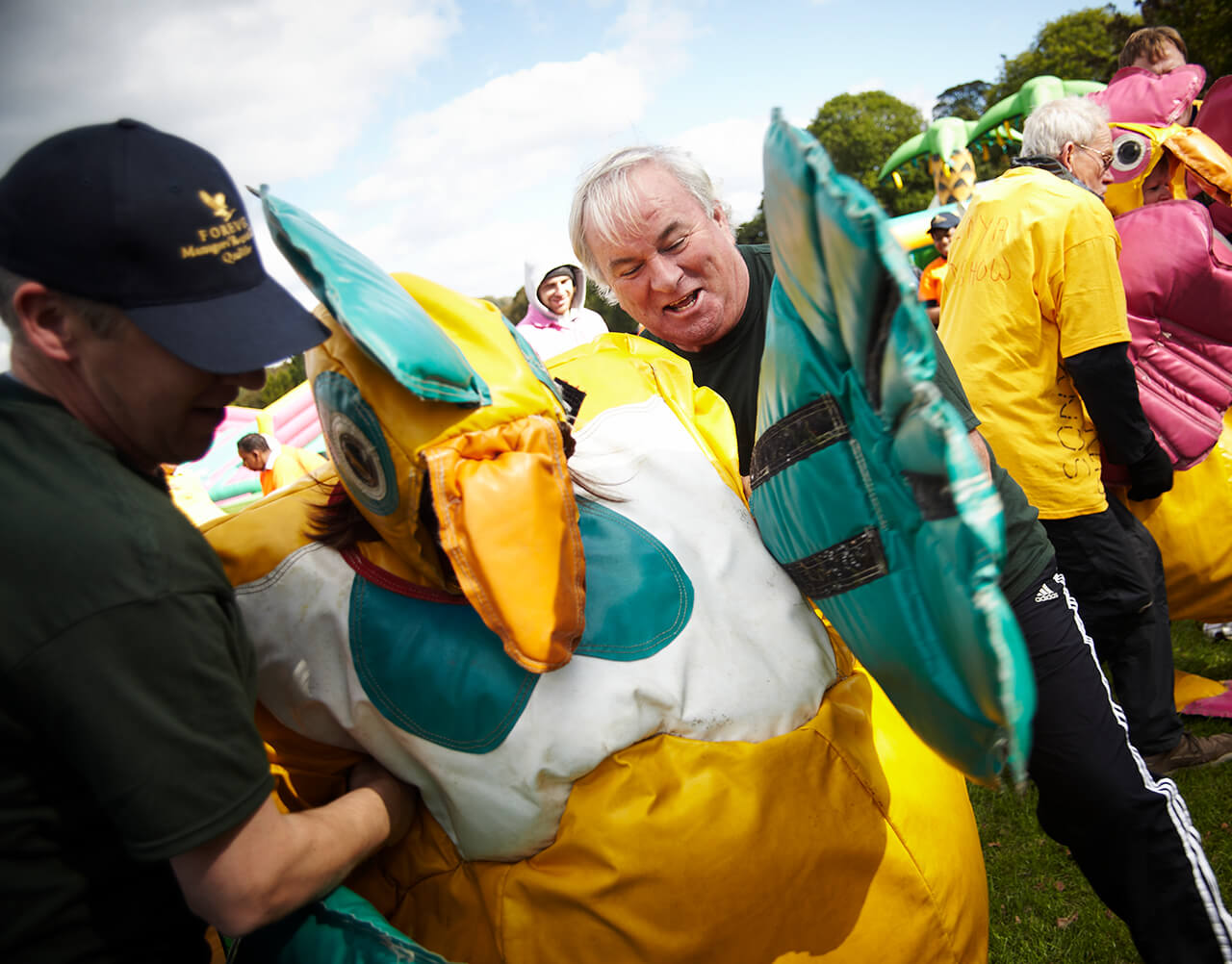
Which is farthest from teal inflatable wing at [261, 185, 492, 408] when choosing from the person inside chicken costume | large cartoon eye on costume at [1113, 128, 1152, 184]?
large cartoon eye on costume at [1113, 128, 1152, 184]

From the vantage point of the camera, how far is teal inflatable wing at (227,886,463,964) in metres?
1.04

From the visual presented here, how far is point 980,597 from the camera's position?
758mm

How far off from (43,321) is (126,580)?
13.5 inches

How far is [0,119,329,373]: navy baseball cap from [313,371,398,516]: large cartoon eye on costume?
10 centimetres

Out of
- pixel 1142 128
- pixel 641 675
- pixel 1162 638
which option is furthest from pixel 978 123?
pixel 641 675

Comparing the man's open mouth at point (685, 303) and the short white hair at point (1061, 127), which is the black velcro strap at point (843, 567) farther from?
the short white hair at point (1061, 127)

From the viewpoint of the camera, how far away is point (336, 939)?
3.47 feet

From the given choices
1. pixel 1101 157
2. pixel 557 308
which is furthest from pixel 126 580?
pixel 557 308

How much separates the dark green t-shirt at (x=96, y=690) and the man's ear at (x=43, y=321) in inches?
2.1

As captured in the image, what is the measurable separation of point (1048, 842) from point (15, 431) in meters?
3.07

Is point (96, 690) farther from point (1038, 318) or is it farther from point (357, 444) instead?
point (1038, 318)

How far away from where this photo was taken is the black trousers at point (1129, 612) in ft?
7.59

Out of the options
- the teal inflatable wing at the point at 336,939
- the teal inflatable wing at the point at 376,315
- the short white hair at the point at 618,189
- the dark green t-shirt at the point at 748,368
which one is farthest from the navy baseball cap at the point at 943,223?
the teal inflatable wing at the point at 336,939

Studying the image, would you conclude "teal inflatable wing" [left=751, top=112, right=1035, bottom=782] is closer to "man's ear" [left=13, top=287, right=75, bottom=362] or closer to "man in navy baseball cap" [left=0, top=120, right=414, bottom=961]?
"man in navy baseball cap" [left=0, top=120, right=414, bottom=961]
